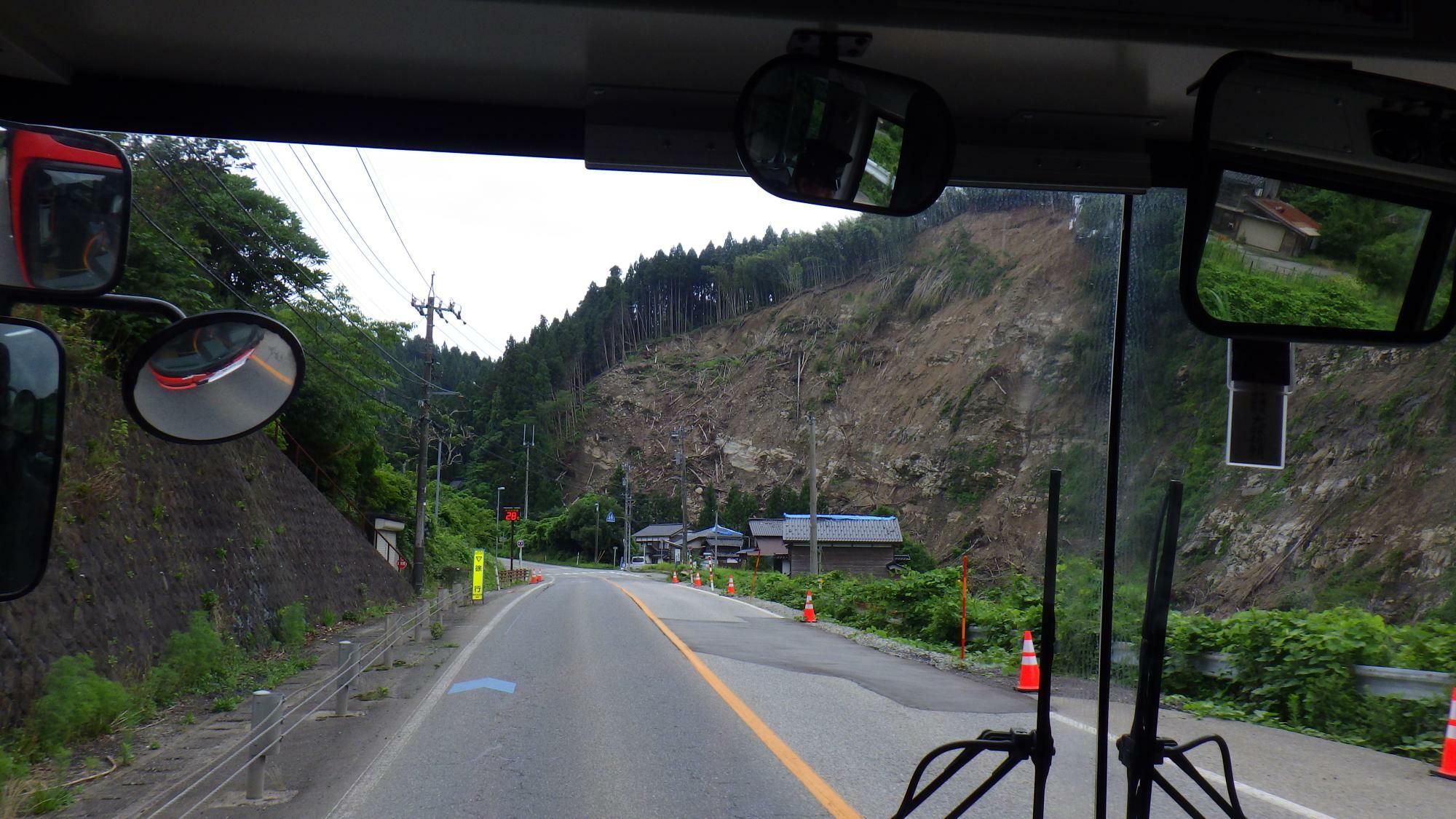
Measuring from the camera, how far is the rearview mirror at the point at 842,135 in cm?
213

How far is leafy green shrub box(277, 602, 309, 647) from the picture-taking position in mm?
15961

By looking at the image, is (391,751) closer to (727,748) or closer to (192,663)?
(727,748)

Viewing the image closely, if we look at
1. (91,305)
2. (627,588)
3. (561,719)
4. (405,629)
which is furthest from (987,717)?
(627,588)

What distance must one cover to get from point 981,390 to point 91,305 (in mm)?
2252

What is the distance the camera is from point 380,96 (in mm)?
2711

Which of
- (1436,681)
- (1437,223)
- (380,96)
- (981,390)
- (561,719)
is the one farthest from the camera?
(561,719)

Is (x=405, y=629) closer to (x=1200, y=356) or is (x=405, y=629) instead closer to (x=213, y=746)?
(x=213, y=746)

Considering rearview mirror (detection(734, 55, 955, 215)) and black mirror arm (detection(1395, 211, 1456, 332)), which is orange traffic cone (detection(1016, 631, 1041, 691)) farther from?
rearview mirror (detection(734, 55, 955, 215))

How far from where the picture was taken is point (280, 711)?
658 cm

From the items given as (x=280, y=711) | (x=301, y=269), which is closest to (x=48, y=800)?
(x=280, y=711)

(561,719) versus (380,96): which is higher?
(380,96)

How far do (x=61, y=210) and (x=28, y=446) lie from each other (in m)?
0.51

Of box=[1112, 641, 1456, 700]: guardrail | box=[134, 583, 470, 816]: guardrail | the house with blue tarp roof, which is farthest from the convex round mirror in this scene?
the house with blue tarp roof

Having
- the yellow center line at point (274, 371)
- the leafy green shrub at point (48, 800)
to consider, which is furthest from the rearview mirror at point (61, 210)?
the leafy green shrub at point (48, 800)
